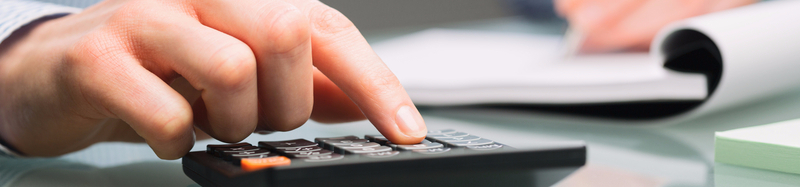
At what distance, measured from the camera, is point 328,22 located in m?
0.44

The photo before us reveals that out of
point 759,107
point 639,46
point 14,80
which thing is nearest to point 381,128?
point 14,80

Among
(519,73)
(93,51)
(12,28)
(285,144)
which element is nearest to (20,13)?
(12,28)

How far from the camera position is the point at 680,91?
2.06 feet

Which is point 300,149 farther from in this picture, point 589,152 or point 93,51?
point 589,152

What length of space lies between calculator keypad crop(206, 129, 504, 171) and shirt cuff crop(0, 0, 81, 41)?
1.07 ft

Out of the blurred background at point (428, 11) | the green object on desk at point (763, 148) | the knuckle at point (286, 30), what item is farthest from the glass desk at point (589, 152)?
the blurred background at point (428, 11)

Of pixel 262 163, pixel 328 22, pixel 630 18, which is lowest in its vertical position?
pixel 262 163

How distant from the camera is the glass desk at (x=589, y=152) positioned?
37cm

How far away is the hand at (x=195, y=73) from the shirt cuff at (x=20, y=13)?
0.32ft

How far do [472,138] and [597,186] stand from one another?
0.09 metres

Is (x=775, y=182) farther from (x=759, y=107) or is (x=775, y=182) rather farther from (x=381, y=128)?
(x=759, y=107)

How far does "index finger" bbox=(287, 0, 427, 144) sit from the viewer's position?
402 millimetres

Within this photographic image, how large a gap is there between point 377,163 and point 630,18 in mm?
922

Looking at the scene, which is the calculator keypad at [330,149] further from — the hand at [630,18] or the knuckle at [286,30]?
the hand at [630,18]
